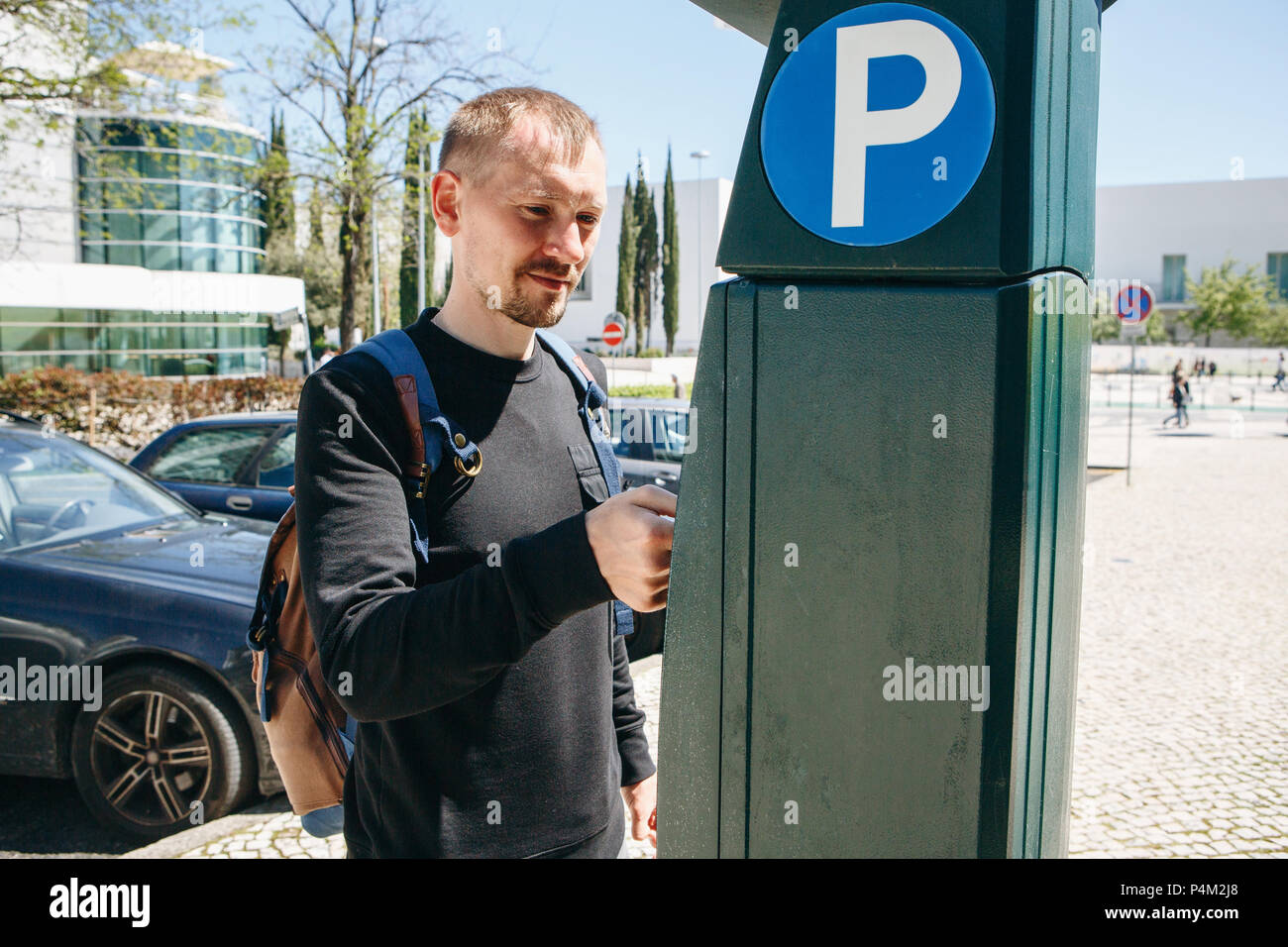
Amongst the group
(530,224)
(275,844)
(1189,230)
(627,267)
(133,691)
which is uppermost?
(1189,230)

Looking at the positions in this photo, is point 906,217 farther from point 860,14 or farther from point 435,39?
point 435,39

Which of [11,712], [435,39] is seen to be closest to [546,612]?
[11,712]

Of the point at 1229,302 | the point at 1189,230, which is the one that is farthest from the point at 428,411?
the point at 1189,230

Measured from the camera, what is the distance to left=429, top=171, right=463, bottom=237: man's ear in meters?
1.48

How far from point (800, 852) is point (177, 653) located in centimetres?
351

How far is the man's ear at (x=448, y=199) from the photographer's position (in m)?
1.48

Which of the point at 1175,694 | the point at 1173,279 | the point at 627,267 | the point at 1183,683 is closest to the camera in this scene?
the point at 1175,694

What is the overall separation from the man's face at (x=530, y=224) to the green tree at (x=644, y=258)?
45.3 meters

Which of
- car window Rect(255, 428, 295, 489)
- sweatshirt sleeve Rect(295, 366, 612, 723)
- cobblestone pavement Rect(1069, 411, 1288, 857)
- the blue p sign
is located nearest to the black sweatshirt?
sweatshirt sleeve Rect(295, 366, 612, 723)

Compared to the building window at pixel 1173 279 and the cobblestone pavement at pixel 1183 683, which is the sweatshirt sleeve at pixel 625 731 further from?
the building window at pixel 1173 279

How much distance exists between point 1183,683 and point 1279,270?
65.5 meters

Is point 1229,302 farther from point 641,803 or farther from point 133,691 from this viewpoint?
point 641,803

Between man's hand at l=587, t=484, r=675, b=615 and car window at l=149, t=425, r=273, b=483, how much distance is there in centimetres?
619

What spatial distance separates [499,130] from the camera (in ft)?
4.68
